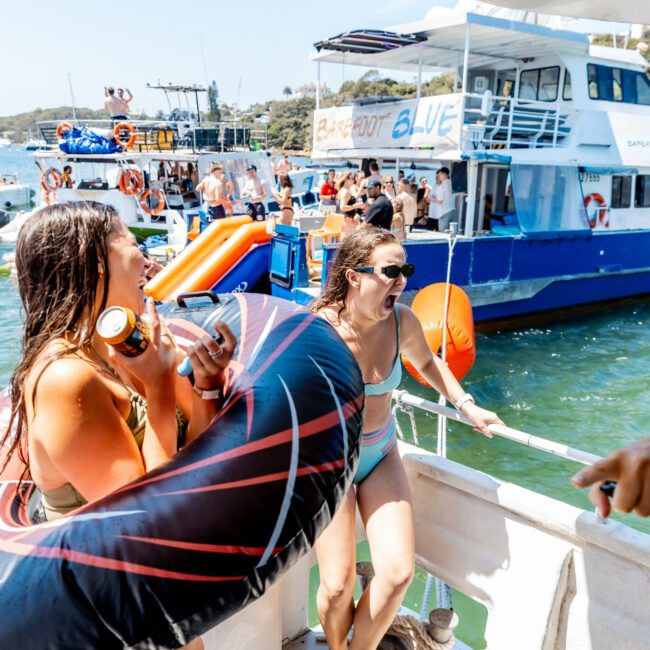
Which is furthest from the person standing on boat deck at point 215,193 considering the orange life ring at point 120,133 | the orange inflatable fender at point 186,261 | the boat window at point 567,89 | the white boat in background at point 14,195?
the white boat in background at point 14,195

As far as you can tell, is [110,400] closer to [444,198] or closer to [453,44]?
[444,198]

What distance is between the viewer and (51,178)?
1468 cm

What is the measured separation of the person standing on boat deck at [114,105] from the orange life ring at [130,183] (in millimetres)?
3084

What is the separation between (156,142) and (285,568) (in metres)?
15.3

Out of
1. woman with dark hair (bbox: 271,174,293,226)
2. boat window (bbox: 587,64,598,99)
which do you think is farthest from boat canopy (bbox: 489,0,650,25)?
boat window (bbox: 587,64,598,99)

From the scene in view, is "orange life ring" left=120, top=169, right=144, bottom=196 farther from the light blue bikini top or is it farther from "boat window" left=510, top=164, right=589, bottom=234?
the light blue bikini top

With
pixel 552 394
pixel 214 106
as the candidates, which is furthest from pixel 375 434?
pixel 214 106

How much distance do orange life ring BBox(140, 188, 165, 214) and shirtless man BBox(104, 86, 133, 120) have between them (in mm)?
3486

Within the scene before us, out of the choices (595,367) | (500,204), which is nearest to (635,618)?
(595,367)

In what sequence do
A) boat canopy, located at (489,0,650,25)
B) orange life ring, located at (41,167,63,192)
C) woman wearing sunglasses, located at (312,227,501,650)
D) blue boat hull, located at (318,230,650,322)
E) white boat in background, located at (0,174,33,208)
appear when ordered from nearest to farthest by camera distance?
woman wearing sunglasses, located at (312,227,501,650) → boat canopy, located at (489,0,650,25) → blue boat hull, located at (318,230,650,322) → orange life ring, located at (41,167,63,192) → white boat in background, located at (0,174,33,208)

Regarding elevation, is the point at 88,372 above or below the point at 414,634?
above

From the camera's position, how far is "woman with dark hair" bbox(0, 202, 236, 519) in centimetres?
130

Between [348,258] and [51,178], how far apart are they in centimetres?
1424

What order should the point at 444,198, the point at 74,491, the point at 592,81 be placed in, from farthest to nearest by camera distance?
the point at 592,81
the point at 444,198
the point at 74,491
